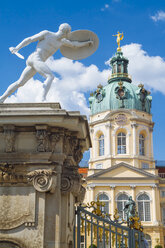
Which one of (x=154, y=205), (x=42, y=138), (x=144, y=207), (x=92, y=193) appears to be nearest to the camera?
(x=42, y=138)

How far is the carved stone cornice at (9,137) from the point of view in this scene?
6.71 metres

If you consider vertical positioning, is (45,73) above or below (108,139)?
below

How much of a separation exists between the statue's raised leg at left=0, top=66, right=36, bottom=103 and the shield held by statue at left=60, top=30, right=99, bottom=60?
0.96 m

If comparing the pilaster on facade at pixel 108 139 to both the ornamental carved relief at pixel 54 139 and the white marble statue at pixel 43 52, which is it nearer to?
the white marble statue at pixel 43 52

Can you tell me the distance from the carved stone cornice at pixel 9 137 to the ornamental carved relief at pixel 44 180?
2.07 ft

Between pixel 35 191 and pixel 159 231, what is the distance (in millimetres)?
40971

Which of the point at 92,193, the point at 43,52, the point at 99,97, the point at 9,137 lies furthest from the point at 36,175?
the point at 99,97

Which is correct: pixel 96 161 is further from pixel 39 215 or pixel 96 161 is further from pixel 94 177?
pixel 39 215

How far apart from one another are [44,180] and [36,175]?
178 mm

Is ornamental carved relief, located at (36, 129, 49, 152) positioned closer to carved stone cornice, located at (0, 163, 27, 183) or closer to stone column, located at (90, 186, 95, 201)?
carved stone cornice, located at (0, 163, 27, 183)

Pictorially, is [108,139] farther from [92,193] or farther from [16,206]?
[16,206]

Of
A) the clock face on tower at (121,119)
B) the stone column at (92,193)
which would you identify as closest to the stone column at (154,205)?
the stone column at (92,193)

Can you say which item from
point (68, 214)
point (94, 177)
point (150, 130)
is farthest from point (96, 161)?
point (68, 214)

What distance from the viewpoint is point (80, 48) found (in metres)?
8.05
